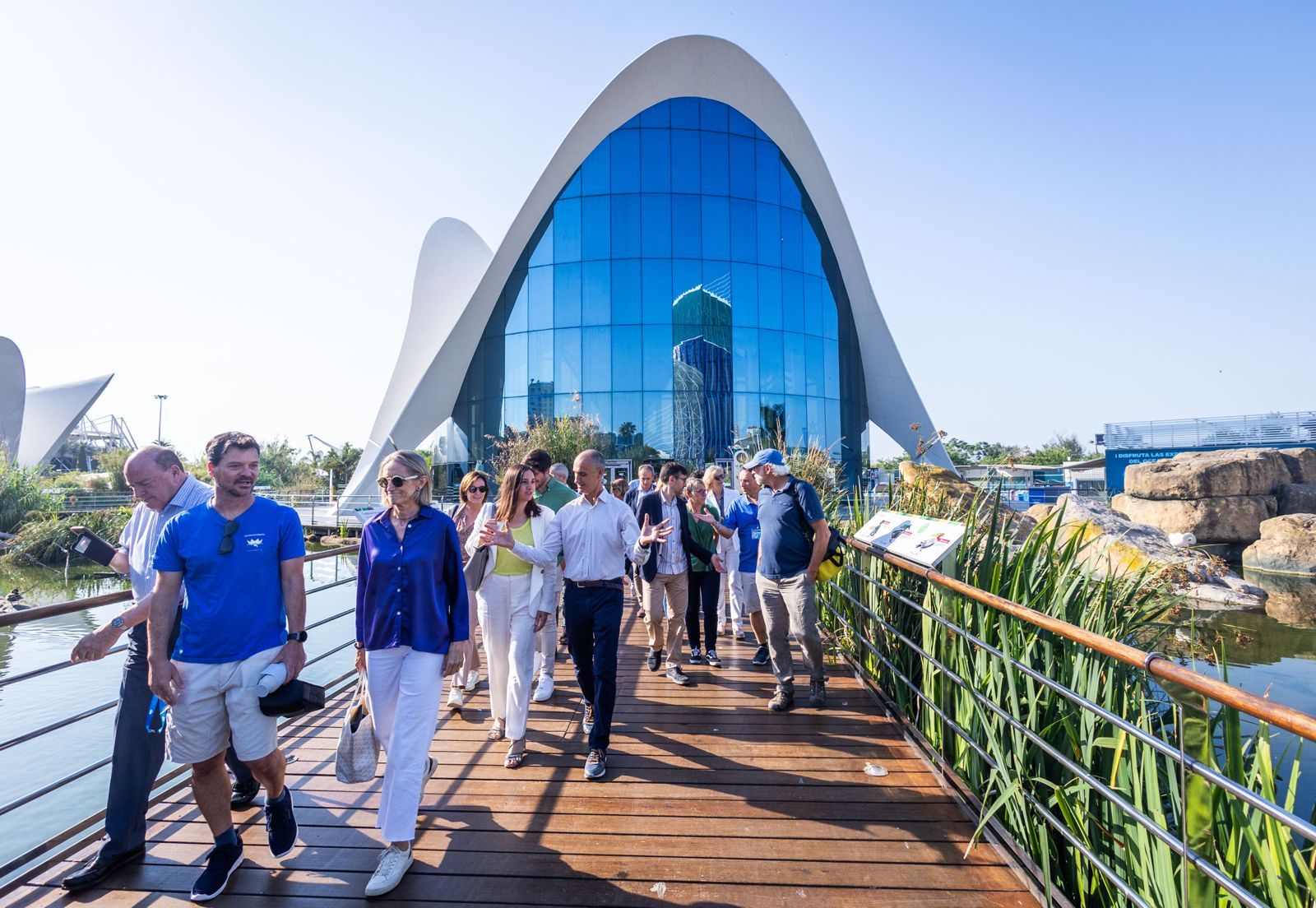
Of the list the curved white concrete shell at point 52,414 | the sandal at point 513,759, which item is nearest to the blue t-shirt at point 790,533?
the sandal at point 513,759

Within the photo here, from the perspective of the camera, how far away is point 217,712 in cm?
234

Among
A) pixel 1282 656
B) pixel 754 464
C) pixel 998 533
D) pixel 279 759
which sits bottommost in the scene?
pixel 1282 656

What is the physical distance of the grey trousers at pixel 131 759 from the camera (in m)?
2.48

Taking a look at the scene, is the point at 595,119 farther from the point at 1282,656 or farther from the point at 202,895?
the point at 202,895

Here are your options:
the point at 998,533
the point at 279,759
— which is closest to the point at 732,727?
the point at 998,533

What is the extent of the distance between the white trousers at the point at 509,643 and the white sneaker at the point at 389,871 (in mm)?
1032

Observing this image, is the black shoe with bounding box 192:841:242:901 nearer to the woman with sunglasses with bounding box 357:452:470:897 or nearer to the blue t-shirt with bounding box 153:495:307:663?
the woman with sunglasses with bounding box 357:452:470:897

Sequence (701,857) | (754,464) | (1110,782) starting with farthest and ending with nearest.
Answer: (754,464)
(701,857)
(1110,782)

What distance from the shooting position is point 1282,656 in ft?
25.1

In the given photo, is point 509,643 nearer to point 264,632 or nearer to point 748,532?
point 264,632

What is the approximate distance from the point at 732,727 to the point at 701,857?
4.63 feet

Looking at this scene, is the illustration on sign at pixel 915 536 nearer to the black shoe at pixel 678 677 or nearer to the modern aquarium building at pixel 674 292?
the black shoe at pixel 678 677

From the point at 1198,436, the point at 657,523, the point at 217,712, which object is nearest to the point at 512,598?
the point at 657,523

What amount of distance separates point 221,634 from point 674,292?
20065 millimetres
